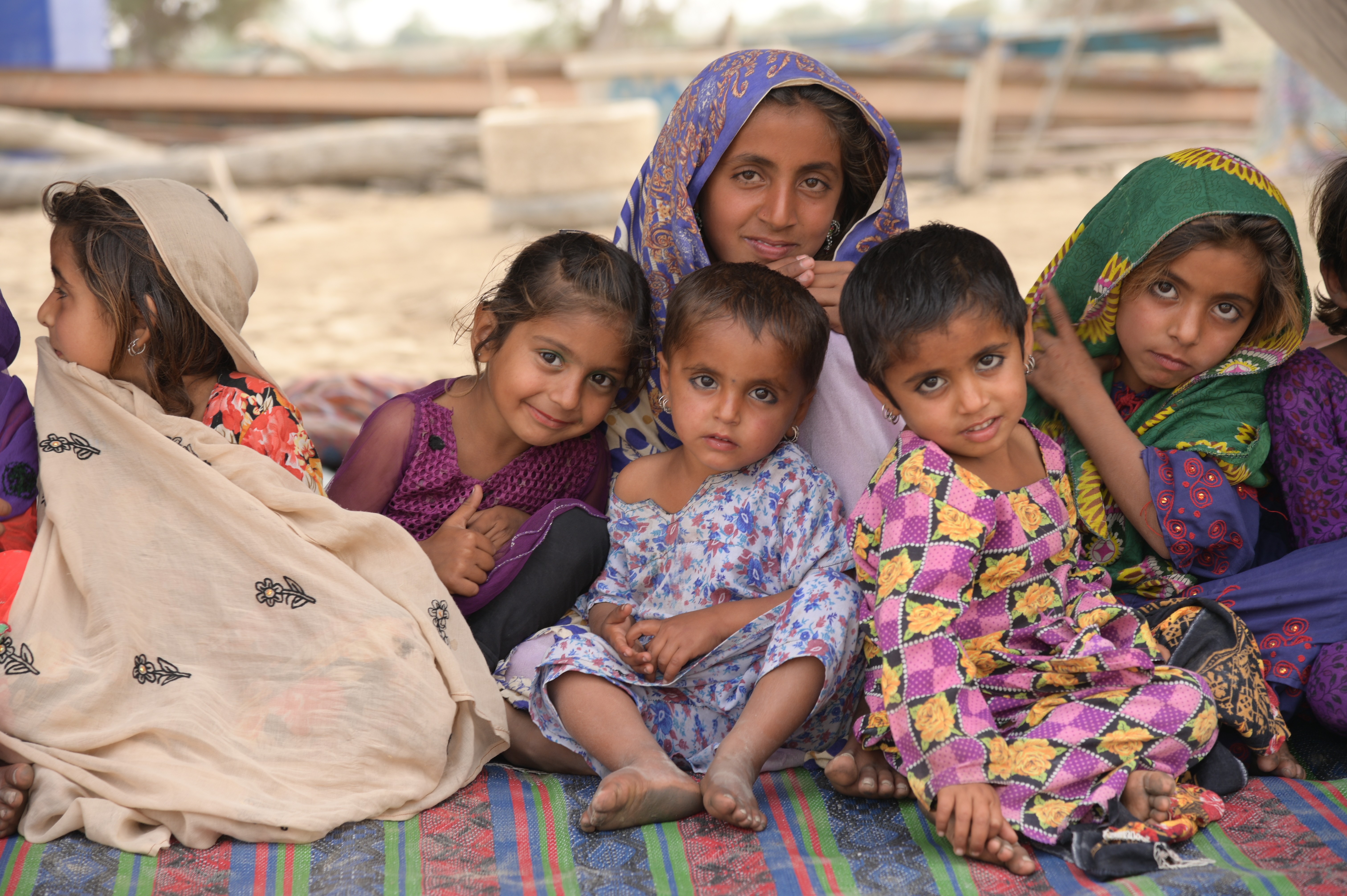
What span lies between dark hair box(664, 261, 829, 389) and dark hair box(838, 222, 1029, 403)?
14cm

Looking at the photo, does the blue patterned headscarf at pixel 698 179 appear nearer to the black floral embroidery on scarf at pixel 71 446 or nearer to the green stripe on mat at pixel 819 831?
the green stripe on mat at pixel 819 831

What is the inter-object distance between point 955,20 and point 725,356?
21185 mm

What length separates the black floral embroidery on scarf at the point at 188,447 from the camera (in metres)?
2.44

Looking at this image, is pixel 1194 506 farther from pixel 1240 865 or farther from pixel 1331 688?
pixel 1240 865

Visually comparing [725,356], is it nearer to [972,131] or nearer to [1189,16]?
[972,131]

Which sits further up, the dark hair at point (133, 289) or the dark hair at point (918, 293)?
the dark hair at point (918, 293)

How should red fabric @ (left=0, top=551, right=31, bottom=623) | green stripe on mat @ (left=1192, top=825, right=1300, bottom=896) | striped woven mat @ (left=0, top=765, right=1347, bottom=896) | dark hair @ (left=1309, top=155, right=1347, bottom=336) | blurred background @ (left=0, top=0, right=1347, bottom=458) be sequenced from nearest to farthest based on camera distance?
green stripe on mat @ (left=1192, top=825, right=1300, bottom=896)
striped woven mat @ (left=0, top=765, right=1347, bottom=896)
red fabric @ (left=0, top=551, right=31, bottom=623)
dark hair @ (left=1309, top=155, right=1347, bottom=336)
blurred background @ (left=0, top=0, right=1347, bottom=458)

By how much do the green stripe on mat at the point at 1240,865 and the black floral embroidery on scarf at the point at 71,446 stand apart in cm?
235

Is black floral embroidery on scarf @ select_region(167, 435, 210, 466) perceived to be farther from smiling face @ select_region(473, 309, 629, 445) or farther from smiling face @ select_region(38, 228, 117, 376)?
smiling face @ select_region(473, 309, 629, 445)

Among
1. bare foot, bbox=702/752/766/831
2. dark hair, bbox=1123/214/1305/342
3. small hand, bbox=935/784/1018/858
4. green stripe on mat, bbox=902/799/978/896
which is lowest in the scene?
green stripe on mat, bbox=902/799/978/896

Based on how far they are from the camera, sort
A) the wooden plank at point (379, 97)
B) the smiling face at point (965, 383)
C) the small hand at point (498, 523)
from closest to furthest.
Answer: the smiling face at point (965, 383) → the small hand at point (498, 523) → the wooden plank at point (379, 97)

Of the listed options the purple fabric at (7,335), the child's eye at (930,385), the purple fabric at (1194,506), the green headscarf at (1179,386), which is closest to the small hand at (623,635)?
the child's eye at (930,385)

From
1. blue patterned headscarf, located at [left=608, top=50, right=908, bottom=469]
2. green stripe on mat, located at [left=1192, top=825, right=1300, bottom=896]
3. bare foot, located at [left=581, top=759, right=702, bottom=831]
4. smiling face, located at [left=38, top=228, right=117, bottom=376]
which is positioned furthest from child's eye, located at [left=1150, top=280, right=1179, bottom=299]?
smiling face, located at [left=38, top=228, right=117, bottom=376]

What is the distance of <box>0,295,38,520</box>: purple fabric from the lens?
8.10ft
